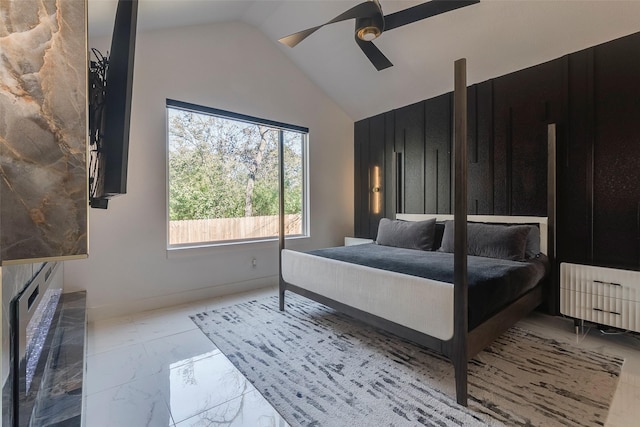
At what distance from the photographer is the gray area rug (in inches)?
60.4

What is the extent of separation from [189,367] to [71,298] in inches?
56.8

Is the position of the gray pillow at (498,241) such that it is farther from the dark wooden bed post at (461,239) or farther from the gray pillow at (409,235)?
the dark wooden bed post at (461,239)

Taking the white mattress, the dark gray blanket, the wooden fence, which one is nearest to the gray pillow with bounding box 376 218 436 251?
the dark gray blanket

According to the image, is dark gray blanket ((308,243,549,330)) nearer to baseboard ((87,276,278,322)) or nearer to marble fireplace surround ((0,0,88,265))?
baseboard ((87,276,278,322))

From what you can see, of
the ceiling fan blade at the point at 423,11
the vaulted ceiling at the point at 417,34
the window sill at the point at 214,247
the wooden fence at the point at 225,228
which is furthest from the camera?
the wooden fence at the point at 225,228

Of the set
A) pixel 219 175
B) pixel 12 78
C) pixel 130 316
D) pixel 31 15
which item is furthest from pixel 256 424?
pixel 219 175

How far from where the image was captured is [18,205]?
28.2 inches

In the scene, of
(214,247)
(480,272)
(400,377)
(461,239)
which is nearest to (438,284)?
(461,239)

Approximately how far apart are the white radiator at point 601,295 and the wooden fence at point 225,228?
9.63 feet

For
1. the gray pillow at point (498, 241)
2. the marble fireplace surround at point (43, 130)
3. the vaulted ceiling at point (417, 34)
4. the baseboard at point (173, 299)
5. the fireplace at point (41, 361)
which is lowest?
the baseboard at point (173, 299)

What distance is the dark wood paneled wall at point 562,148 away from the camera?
2484 millimetres

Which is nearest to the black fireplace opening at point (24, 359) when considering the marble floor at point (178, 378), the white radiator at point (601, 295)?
the marble floor at point (178, 378)

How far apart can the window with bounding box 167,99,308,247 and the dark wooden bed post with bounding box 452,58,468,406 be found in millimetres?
1981

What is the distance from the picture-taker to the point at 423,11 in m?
2.16
